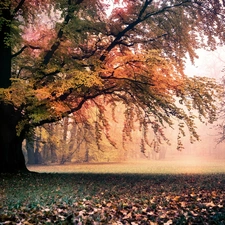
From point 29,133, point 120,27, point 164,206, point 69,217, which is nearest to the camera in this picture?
point 69,217

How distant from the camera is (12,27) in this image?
12383 mm

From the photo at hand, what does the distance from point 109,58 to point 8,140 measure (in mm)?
5840

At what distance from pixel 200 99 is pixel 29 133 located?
8.19m

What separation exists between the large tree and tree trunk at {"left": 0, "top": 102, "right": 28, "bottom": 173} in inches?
1.7

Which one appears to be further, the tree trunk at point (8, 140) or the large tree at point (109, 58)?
the tree trunk at point (8, 140)

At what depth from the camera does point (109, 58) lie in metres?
14.5

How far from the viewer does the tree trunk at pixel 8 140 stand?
569 inches

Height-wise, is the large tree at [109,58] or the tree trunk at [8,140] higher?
the large tree at [109,58]

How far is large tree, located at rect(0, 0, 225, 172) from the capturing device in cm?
1227

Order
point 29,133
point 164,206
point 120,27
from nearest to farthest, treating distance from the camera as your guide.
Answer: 1. point 164,206
2. point 120,27
3. point 29,133

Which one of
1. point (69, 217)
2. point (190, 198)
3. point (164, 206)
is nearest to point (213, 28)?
point (190, 198)

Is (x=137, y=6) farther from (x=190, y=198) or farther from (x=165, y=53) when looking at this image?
(x=190, y=198)

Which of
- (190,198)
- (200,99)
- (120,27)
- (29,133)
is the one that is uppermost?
(120,27)

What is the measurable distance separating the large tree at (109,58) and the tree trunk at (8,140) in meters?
0.04
